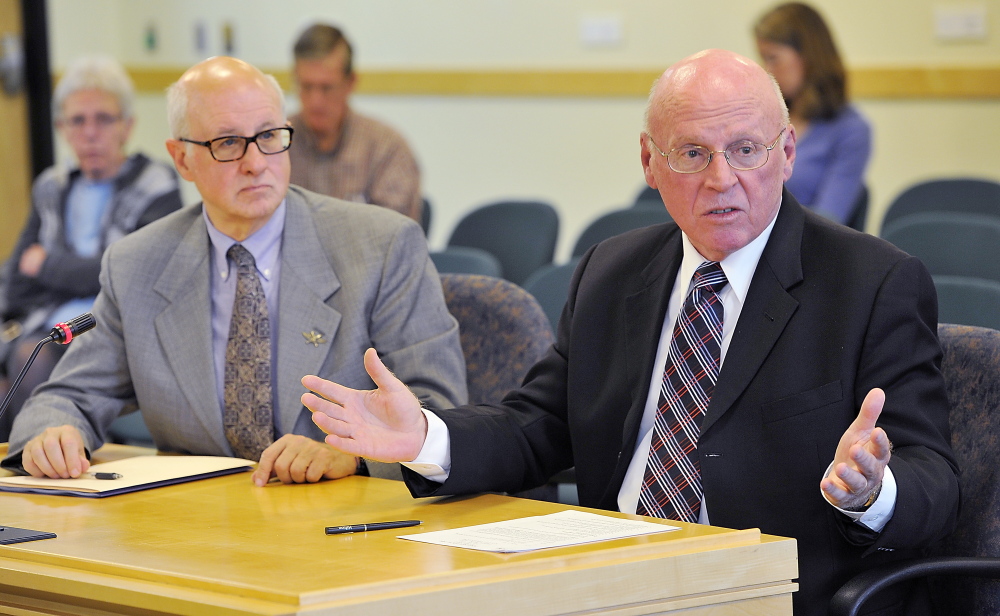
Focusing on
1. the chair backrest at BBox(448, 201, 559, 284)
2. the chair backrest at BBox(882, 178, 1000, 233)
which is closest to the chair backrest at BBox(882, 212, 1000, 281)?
the chair backrest at BBox(882, 178, 1000, 233)

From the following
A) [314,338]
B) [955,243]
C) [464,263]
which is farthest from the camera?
[464,263]

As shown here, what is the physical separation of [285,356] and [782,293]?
101 cm

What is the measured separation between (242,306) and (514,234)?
2.27 metres

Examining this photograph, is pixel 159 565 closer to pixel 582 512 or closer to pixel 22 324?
pixel 582 512

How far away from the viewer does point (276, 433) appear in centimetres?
242

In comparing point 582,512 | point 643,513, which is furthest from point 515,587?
point 643,513

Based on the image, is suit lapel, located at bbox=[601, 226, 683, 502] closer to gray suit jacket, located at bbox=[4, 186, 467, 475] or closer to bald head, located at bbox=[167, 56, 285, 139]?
gray suit jacket, located at bbox=[4, 186, 467, 475]

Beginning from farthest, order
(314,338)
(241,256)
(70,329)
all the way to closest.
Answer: (241,256) → (314,338) → (70,329)

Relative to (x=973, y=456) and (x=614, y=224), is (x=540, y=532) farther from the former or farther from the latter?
(x=614, y=224)

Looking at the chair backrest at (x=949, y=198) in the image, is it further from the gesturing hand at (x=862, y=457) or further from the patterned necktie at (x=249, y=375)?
the gesturing hand at (x=862, y=457)

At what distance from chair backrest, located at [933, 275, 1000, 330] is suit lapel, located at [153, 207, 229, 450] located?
1.53m

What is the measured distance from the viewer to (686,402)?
196cm

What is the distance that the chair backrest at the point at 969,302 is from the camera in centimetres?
255

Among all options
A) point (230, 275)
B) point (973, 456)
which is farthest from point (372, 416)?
point (973, 456)
